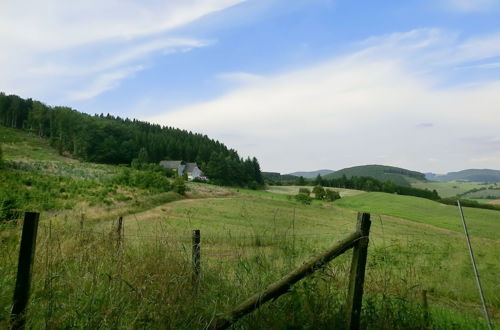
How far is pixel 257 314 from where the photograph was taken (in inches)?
141

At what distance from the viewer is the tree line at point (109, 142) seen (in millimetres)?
88250

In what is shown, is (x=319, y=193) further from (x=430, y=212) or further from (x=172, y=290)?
(x=172, y=290)

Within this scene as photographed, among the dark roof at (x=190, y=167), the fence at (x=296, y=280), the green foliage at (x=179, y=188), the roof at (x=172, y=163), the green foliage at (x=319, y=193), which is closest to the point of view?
the fence at (x=296, y=280)

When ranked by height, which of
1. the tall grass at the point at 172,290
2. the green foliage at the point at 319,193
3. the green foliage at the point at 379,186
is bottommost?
the green foliage at the point at 319,193

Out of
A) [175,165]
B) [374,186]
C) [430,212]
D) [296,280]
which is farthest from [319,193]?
[296,280]

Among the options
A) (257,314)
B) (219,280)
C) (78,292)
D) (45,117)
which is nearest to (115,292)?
(78,292)

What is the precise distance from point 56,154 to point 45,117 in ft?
91.7

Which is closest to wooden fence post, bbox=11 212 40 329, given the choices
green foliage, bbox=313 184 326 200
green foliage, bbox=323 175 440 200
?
green foliage, bbox=313 184 326 200

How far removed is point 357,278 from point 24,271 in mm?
3366

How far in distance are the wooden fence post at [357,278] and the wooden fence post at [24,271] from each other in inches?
128

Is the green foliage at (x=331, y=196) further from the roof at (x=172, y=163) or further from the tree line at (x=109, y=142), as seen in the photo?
the roof at (x=172, y=163)

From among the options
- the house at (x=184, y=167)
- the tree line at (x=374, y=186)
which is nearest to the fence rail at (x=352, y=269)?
the house at (x=184, y=167)

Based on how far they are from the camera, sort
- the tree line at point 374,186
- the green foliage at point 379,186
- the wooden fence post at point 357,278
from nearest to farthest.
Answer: the wooden fence post at point 357,278
the green foliage at point 379,186
the tree line at point 374,186

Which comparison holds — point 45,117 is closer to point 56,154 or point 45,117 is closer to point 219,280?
point 56,154
